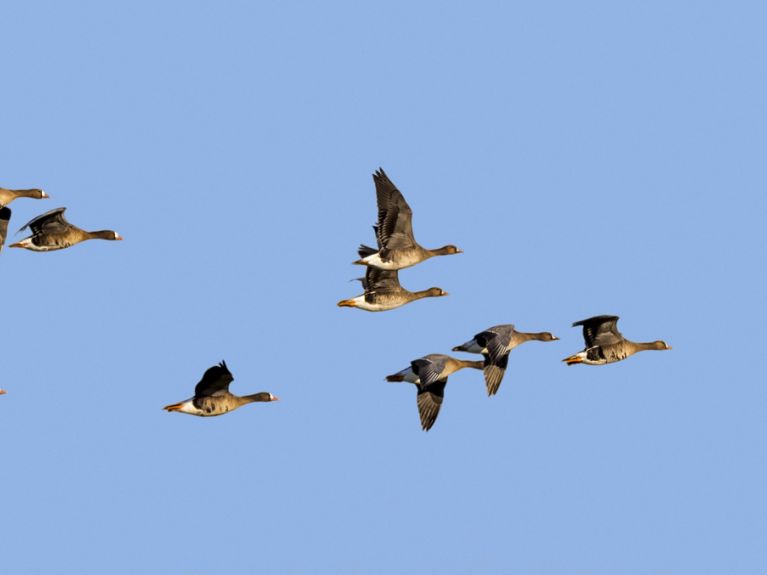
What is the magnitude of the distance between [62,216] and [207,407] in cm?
683

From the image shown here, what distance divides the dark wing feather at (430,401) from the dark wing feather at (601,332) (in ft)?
13.2

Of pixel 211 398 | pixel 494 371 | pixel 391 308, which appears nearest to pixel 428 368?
pixel 494 371

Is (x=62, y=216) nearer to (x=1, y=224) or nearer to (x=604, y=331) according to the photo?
(x=1, y=224)

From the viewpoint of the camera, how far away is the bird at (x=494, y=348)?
5591cm

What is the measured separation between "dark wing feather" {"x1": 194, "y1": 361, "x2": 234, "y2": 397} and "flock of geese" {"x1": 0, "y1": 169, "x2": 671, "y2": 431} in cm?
3

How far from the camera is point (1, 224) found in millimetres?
59312

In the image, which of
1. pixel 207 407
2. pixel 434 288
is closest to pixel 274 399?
pixel 207 407

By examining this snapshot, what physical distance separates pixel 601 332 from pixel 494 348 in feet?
10.5

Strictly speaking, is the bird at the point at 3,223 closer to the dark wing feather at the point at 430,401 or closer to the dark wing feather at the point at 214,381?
the dark wing feather at the point at 214,381

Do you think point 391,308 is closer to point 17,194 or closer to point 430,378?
point 430,378

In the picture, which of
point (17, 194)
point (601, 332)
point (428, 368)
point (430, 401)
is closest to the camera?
point (428, 368)

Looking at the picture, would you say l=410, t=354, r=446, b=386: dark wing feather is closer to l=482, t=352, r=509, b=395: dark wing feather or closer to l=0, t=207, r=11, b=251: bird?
l=482, t=352, r=509, b=395: dark wing feather

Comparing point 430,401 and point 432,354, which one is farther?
point 430,401

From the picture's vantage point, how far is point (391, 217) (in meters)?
56.4
